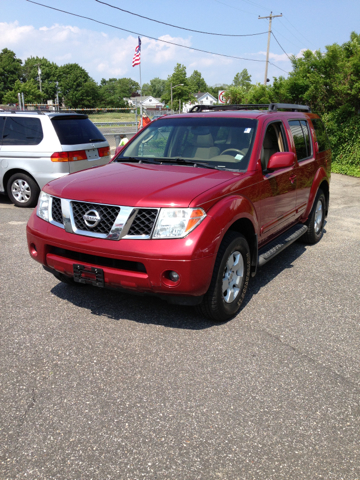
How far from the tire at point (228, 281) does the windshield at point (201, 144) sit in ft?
2.80

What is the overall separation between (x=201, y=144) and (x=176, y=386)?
8.30 ft

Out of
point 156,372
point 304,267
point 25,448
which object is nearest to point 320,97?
point 304,267

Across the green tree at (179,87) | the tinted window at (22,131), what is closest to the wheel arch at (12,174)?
the tinted window at (22,131)

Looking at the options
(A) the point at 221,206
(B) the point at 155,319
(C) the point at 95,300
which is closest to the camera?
(A) the point at 221,206

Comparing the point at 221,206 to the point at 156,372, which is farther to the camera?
the point at 221,206

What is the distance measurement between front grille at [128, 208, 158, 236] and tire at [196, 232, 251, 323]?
624 mm

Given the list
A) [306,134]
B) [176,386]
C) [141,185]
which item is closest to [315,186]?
[306,134]

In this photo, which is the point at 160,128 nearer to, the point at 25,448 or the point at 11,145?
the point at 25,448

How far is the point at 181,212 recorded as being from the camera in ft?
10.6

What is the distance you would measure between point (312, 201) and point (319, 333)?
8.90ft

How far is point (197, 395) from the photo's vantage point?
9.07 ft

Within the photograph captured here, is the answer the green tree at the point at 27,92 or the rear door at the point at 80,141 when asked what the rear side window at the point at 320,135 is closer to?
the rear door at the point at 80,141

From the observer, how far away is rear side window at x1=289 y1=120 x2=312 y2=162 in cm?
535

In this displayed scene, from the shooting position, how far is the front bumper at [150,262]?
314 centimetres
